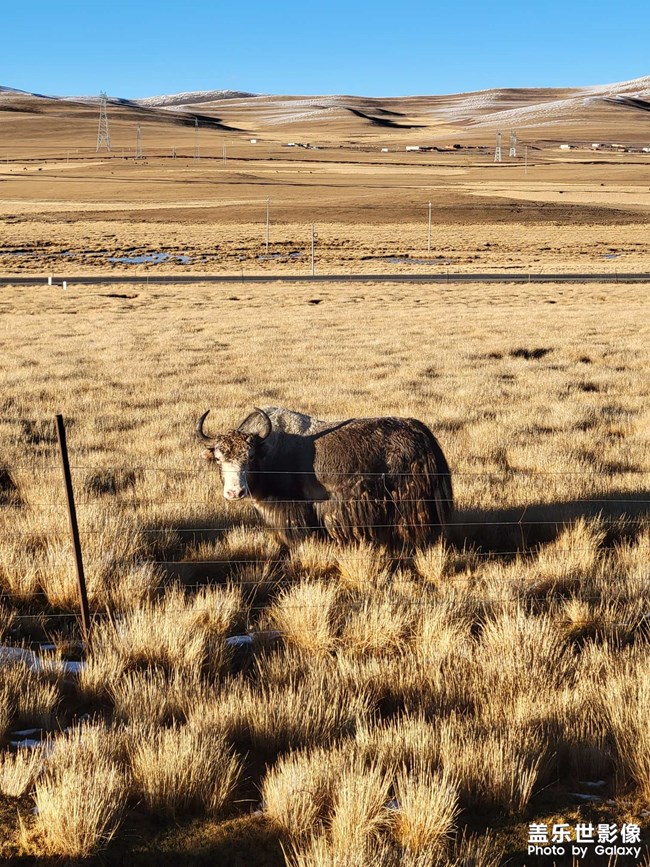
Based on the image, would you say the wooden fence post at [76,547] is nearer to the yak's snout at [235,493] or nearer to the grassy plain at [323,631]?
the grassy plain at [323,631]

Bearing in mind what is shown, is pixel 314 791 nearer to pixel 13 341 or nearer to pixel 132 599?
pixel 132 599

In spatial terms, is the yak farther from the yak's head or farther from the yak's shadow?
the yak's shadow

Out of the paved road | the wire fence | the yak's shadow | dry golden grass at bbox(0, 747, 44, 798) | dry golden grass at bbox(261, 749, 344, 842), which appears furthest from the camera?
the paved road

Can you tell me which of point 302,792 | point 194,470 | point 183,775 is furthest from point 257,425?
point 302,792

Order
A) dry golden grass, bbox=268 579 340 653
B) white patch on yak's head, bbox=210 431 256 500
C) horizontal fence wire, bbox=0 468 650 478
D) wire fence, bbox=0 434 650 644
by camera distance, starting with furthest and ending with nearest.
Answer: horizontal fence wire, bbox=0 468 650 478 < white patch on yak's head, bbox=210 431 256 500 < wire fence, bbox=0 434 650 644 < dry golden grass, bbox=268 579 340 653

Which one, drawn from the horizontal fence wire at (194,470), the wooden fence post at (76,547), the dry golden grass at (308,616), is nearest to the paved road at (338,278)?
the horizontal fence wire at (194,470)

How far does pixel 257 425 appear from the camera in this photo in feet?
25.2

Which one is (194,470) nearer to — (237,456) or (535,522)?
(237,456)

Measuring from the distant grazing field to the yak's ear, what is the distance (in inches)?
34.9

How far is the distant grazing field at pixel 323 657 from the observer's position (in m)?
3.56

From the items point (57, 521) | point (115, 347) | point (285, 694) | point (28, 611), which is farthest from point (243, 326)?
point (285, 694)

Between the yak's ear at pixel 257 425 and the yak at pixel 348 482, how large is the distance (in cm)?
2

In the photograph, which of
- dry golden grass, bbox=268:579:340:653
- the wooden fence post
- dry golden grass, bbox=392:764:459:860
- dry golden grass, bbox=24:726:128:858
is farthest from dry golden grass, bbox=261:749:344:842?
the wooden fence post

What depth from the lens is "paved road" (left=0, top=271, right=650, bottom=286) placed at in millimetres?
44188
